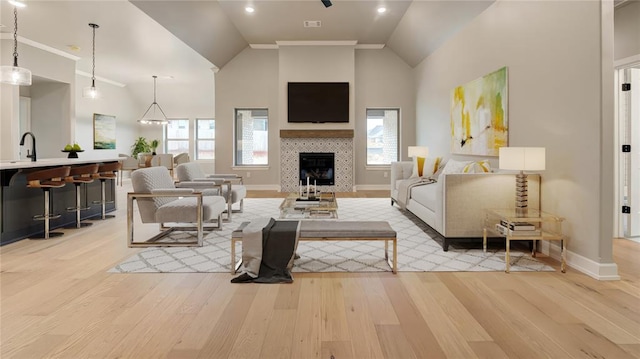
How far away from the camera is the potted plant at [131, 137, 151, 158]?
39.2 ft

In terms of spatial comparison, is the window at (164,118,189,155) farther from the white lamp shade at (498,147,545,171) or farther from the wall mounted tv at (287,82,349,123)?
the white lamp shade at (498,147,545,171)

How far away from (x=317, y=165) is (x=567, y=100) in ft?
20.2

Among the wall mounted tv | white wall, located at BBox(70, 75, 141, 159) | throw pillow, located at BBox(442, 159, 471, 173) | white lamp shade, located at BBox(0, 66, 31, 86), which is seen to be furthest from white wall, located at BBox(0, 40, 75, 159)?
throw pillow, located at BBox(442, 159, 471, 173)

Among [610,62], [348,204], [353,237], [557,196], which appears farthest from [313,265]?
[348,204]

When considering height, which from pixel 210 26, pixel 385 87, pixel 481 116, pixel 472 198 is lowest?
→ pixel 472 198

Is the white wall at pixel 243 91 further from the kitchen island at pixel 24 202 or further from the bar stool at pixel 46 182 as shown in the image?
the bar stool at pixel 46 182

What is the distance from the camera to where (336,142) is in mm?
8914

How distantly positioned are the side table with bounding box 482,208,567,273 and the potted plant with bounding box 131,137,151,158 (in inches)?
449

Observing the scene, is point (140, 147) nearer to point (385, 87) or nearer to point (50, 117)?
point (50, 117)

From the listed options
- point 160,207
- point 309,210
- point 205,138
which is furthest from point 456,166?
point 205,138

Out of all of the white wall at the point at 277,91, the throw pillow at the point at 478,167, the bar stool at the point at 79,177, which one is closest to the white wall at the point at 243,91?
the white wall at the point at 277,91

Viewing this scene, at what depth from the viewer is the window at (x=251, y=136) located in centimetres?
940

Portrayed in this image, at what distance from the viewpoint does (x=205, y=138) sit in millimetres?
12641

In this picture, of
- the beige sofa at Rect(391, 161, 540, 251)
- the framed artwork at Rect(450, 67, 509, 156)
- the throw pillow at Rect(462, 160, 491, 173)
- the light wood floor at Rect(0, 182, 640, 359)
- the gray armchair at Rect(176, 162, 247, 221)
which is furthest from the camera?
the gray armchair at Rect(176, 162, 247, 221)
